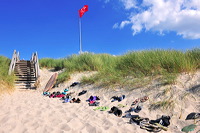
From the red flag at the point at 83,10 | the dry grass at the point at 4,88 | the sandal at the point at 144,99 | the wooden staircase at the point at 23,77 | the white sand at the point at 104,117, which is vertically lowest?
the white sand at the point at 104,117

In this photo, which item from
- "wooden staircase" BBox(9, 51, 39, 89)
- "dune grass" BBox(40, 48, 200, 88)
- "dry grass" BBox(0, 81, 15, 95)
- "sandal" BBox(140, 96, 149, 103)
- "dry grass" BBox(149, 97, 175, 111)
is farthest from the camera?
"wooden staircase" BBox(9, 51, 39, 89)

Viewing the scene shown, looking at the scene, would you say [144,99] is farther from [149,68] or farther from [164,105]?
[149,68]

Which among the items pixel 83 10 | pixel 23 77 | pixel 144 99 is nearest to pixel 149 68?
pixel 144 99

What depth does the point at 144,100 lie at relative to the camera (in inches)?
157

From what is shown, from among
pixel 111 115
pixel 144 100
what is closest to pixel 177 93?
pixel 144 100

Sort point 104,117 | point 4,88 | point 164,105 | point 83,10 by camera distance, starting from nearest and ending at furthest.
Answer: point 104,117 < point 164,105 < point 4,88 < point 83,10

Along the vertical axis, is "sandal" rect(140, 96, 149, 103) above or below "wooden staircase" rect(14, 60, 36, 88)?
below

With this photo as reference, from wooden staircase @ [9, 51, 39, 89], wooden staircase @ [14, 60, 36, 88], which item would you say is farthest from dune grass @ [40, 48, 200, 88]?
wooden staircase @ [14, 60, 36, 88]

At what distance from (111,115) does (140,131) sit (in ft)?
3.03

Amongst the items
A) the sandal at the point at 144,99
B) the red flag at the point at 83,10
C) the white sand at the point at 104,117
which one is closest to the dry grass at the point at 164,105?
the white sand at the point at 104,117

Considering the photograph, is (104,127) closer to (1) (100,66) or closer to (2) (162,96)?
(2) (162,96)

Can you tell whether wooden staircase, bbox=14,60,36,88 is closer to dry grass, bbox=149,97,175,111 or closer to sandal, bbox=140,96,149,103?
sandal, bbox=140,96,149,103

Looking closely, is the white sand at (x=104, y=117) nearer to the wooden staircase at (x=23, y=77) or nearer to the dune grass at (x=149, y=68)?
the dune grass at (x=149, y=68)

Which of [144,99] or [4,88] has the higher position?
[4,88]
